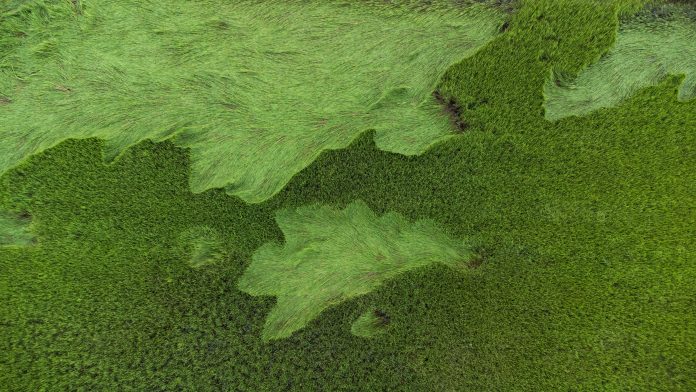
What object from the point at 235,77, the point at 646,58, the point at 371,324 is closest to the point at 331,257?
the point at 371,324

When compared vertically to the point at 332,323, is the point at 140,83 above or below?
above

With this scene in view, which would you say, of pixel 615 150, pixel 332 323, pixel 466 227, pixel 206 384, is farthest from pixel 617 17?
pixel 206 384

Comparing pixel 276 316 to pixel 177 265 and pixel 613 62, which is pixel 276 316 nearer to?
pixel 177 265

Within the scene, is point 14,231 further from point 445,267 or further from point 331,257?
point 445,267

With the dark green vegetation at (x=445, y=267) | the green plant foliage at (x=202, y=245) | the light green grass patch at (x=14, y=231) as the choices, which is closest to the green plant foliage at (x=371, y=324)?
the dark green vegetation at (x=445, y=267)

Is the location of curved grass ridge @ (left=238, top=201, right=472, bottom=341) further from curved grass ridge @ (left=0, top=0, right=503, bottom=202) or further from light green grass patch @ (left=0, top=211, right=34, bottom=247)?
light green grass patch @ (left=0, top=211, right=34, bottom=247)
